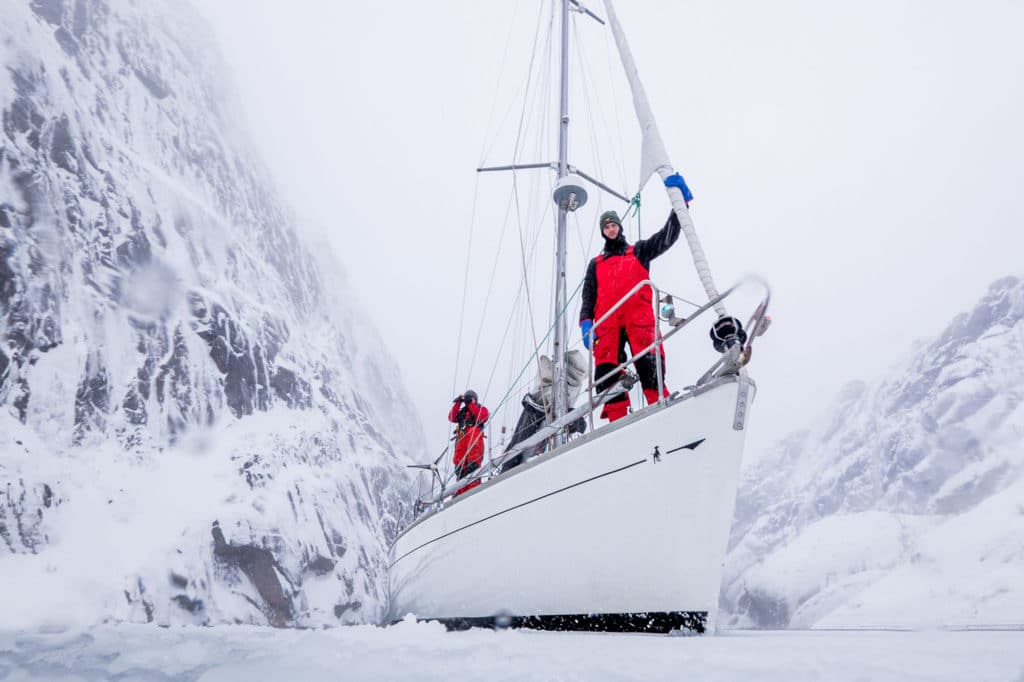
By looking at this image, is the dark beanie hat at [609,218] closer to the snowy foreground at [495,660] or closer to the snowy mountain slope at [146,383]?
the snowy foreground at [495,660]

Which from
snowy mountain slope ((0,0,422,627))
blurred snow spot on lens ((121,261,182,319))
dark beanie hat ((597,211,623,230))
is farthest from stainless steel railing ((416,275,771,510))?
blurred snow spot on lens ((121,261,182,319))

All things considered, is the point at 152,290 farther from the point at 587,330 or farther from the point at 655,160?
the point at 655,160

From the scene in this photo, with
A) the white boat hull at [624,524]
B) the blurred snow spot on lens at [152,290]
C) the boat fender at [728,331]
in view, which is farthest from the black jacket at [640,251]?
the blurred snow spot on lens at [152,290]

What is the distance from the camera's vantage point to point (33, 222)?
31625mm

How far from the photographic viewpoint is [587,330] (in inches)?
180

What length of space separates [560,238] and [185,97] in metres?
62.0

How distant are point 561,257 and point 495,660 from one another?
19.0 feet

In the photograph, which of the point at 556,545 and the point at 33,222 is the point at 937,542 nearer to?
the point at 556,545

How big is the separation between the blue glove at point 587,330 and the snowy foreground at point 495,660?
2.33 m

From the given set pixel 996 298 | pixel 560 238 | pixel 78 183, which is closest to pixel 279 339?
pixel 78 183

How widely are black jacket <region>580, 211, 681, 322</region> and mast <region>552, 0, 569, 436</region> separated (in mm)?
733

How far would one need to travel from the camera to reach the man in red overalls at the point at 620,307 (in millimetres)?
4258

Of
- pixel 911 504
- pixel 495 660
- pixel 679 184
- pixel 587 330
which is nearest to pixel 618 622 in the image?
pixel 495 660

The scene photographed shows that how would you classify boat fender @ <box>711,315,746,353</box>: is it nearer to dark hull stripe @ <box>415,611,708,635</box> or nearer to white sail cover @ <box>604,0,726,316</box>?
white sail cover @ <box>604,0,726,316</box>
